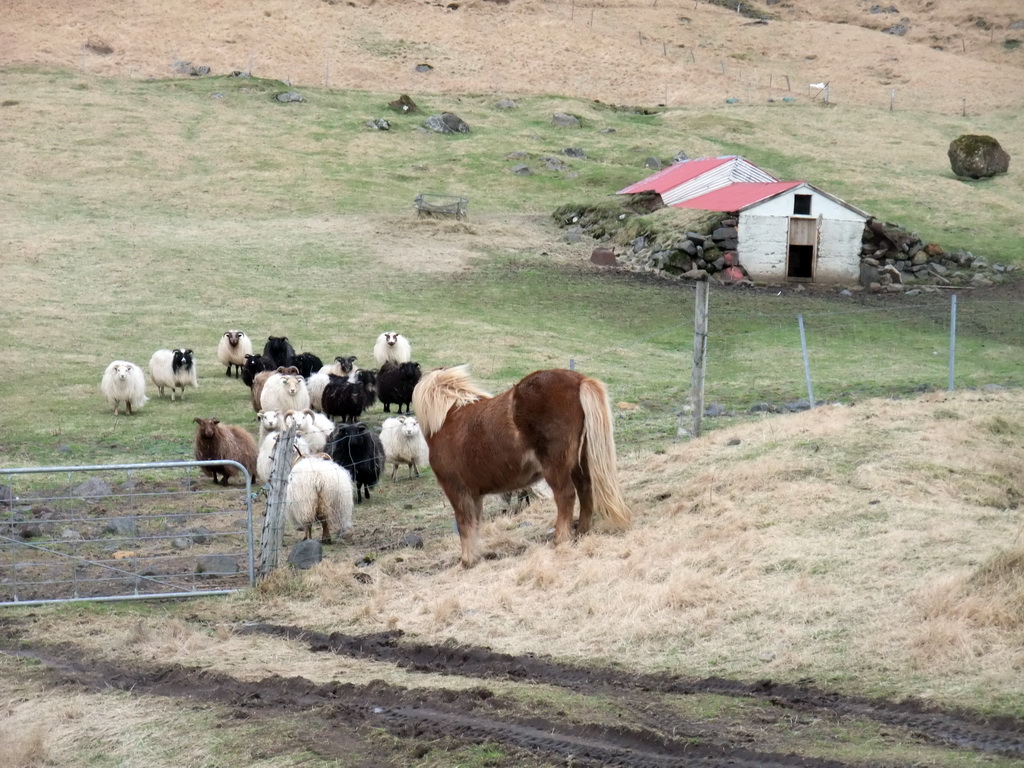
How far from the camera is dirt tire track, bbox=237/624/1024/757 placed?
6.75m

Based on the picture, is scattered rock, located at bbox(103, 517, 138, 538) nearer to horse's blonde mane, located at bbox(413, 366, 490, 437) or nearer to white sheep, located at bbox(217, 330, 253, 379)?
horse's blonde mane, located at bbox(413, 366, 490, 437)

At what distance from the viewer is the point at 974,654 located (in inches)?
304

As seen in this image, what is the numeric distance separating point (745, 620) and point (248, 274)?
89.0 feet

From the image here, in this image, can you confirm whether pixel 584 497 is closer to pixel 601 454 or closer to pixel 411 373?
pixel 601 454

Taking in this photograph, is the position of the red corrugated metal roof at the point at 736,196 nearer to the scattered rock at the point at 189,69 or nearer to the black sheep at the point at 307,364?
the black sheep at the point at 307,364

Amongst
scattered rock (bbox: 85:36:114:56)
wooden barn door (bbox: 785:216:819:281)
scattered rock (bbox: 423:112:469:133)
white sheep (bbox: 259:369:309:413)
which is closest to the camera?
white sheep (bbox: 259:369:309:413)

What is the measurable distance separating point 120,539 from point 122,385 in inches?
445

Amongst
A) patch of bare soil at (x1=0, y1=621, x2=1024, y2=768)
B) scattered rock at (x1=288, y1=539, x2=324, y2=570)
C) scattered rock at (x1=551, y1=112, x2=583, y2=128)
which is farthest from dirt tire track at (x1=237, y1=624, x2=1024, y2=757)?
scattered rock at (x1=551, y1=112, x2=583, y2=128)

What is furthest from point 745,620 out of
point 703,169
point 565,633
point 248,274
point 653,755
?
point 703,169

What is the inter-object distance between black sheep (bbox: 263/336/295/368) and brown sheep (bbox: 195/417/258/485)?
6895 mm

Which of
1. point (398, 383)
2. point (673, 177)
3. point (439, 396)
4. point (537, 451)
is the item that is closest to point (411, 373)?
point (398, 383)

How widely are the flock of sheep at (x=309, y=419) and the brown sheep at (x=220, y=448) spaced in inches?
0.5

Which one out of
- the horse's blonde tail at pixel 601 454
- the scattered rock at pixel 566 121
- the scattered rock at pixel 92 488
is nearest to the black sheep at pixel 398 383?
the scattered rock at pixel 92 488

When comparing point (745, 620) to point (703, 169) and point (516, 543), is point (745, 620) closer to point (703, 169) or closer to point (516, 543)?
point (516, 543)
